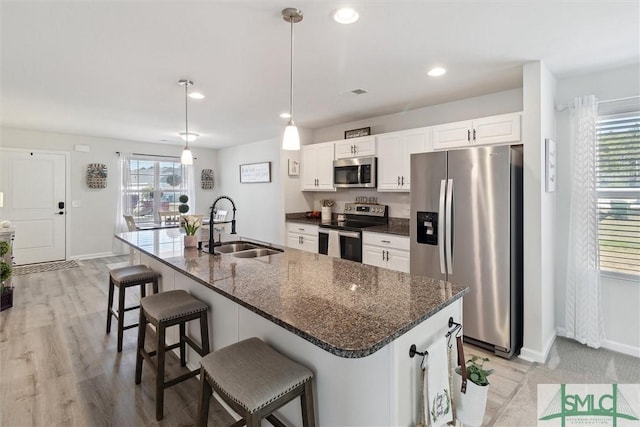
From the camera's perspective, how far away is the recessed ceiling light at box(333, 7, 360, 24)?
1853mm

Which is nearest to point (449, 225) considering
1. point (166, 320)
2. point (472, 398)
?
point (472, 398)

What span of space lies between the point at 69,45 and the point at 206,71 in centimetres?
95

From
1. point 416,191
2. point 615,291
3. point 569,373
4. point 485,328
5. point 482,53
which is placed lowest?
point 569,373

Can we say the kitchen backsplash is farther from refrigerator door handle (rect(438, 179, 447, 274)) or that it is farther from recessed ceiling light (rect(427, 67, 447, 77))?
recessed ceiling light (rect(427, 67, 447, 77))

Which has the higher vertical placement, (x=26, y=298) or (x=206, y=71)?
(x=206, y=71)

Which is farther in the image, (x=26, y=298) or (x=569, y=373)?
(x=26, y=298)

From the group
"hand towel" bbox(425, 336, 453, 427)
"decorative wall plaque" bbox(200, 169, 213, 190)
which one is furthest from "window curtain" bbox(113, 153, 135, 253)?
"hand towel" bbox(425, 336, 453, 427)

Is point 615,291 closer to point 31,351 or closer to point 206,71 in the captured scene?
point 206,71

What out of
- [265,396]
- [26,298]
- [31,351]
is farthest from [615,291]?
[26,298]

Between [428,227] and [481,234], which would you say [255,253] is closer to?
[428,227]

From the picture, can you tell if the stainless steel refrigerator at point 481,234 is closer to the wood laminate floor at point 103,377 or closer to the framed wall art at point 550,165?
the framed wall art at point 550,165

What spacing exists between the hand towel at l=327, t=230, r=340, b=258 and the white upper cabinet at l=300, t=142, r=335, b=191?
802 mm

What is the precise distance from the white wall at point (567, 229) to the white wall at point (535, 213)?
421 millimetres

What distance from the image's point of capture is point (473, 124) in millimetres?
3105
